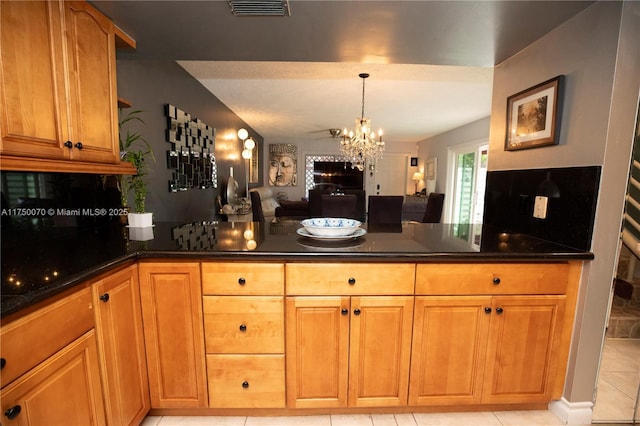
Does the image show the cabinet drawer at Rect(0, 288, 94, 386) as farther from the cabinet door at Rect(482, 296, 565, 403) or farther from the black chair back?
the black chair back

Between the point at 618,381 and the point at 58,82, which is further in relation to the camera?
the point at 618,381

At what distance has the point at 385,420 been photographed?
143 cm

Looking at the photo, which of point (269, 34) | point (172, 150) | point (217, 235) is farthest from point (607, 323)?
point (172, 150)

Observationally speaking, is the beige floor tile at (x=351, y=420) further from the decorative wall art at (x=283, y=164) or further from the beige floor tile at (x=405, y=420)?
the decorative wall art at (x=283, y=164)

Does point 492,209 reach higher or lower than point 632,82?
lower

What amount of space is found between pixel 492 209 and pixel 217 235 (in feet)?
6.10

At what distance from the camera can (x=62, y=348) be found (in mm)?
900

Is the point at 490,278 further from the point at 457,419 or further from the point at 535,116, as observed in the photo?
the point at 535,116

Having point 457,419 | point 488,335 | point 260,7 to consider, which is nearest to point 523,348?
point 488,335

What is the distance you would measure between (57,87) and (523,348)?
7.89 ft

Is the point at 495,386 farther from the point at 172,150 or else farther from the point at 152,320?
the point at 172,150

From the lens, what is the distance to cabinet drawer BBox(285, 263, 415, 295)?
1.28 metres

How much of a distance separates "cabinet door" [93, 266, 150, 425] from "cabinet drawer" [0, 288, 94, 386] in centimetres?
6

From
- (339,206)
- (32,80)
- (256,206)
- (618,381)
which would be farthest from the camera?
(256,206)
